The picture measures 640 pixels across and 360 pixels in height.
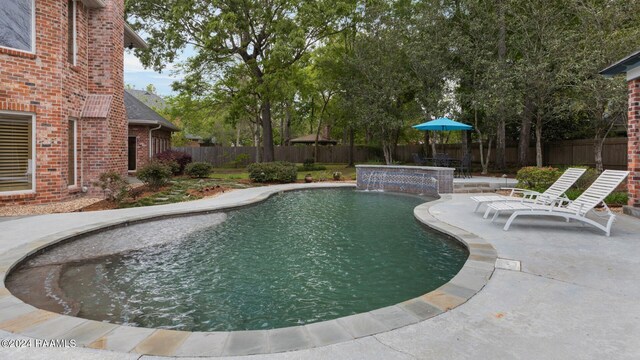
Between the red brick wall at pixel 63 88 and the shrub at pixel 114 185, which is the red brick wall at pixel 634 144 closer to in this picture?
the shrub at pixel 114 185

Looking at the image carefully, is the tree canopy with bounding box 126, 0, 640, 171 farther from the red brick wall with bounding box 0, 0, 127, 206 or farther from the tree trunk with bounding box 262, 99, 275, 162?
the red brick wall with bounding box 0, 0, 127, 206

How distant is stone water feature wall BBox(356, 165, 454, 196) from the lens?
457 inches

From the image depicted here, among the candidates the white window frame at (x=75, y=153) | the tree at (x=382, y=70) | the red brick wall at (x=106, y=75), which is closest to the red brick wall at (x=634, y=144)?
the tree at (x=382, y=70)

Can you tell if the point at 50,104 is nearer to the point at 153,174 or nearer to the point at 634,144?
the point at 153,174

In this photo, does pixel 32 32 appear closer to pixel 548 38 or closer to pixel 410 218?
pixel 410 218

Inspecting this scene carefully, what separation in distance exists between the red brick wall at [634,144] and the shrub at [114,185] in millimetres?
11126

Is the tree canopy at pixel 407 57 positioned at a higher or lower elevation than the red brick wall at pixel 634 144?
higher

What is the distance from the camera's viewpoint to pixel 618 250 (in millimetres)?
4617

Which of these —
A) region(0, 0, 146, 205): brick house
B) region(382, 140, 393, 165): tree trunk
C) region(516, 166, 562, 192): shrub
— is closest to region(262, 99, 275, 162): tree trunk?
region(382, 140, 393, 165): tree trunk

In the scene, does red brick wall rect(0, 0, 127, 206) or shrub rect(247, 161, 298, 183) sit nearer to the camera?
red brick wall rect(0, 0, 127, 206)

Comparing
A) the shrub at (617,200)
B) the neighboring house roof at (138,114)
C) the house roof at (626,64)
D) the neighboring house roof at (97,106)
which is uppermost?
the neighboring house roof at (138,114)

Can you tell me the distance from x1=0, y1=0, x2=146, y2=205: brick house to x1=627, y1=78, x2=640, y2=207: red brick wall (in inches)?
497

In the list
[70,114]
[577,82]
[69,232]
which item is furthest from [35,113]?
[577,82]

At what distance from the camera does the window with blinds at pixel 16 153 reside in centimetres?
824
